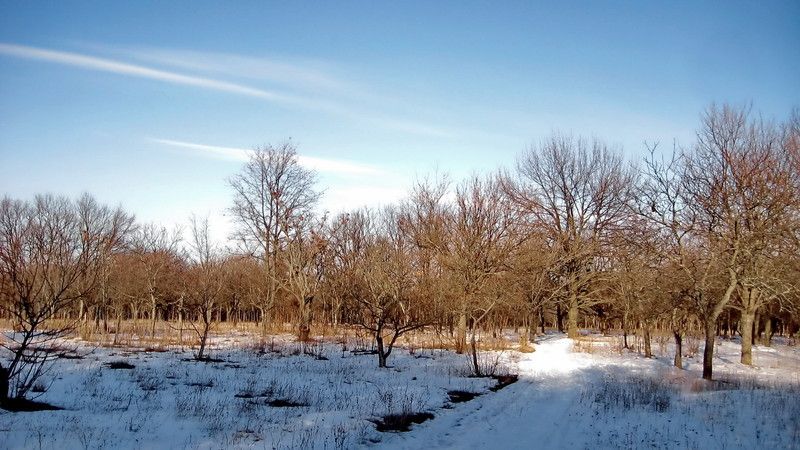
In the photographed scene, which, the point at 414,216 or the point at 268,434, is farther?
the point at 414,216

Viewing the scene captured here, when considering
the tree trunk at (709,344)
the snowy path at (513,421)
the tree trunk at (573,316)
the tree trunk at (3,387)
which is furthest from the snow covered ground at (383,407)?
the tree trunk at (573,316)

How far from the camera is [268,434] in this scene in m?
8.99

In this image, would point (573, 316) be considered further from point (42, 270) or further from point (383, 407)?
point (42, 270)

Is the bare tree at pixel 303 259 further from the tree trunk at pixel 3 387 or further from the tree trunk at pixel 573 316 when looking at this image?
the tree trunk at pixel 3 387

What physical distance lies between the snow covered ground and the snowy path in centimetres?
4

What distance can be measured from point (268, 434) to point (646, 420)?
787 cm

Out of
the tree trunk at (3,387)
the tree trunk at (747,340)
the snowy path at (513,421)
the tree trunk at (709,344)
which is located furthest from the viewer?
the tree trunk at (747,340)

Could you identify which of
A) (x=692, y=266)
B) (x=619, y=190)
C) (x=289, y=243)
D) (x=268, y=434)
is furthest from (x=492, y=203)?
(x=268, y=434)

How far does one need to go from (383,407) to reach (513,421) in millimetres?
2832

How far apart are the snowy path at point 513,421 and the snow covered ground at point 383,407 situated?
1.4 inches

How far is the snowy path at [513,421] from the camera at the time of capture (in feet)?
30.6

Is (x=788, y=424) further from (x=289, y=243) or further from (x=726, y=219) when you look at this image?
(x=289, y=243)

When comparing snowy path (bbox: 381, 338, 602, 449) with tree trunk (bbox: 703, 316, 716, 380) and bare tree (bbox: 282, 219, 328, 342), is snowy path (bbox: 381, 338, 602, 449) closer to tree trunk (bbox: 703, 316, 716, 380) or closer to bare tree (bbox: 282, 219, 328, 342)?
tree trunk (bbox: 703, 316, 716, 380)

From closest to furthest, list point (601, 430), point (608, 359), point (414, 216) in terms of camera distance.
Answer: point (601, 430), point (608, 359), point (414, 216)
